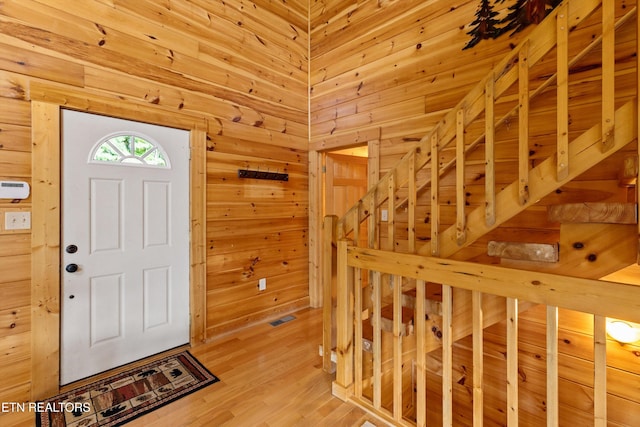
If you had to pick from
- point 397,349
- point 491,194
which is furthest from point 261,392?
point 491,194

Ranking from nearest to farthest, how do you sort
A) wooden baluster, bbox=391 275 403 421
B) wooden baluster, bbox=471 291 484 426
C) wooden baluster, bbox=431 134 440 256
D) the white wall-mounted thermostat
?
wooden baluster, bbox=471 291 484 426 → wooden baluster, bbox=431 134 440 256 → wooden baluster, bbox=391 275 403 421 → the white wall-mounted thermostat

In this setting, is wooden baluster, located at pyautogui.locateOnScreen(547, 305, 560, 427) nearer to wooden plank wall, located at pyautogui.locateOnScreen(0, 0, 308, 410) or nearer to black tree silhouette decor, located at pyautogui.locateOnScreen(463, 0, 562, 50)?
black tree silhouette decor, located at pyautogui.locateOnScreen(463, 0, 562, 50)

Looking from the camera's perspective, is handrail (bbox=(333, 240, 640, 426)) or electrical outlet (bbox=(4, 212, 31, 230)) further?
electrical outlet (bbox=(4, 212, 31, 230))

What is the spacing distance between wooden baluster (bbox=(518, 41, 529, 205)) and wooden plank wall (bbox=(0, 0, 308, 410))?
2.40 meters

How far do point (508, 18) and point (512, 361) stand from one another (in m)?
2.36

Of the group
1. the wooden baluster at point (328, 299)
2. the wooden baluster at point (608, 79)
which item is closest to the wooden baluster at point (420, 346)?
the wooden baluster at point (328, 299)

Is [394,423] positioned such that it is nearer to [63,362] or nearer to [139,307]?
[139,307]

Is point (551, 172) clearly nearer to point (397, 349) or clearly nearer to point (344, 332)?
point (397, 349)

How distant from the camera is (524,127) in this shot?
134cm

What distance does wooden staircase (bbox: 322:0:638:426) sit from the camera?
1.20 m

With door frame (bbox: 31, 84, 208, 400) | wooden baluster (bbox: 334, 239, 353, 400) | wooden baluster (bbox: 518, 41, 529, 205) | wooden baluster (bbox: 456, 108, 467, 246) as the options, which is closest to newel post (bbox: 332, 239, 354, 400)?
wooden baluster (bbox: 334, 239, 353, 400)

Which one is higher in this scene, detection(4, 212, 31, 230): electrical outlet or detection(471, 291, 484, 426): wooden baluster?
detection(4, 212, 31, 230): electrical outlet

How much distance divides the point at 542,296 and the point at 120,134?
9.39 ft

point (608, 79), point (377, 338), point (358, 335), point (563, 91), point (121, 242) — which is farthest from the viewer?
point (121, 242)
